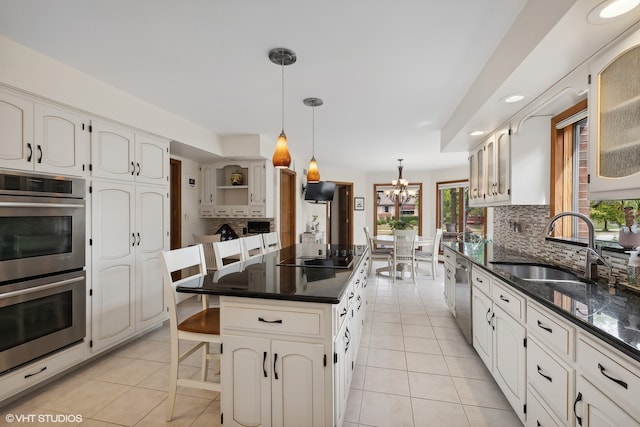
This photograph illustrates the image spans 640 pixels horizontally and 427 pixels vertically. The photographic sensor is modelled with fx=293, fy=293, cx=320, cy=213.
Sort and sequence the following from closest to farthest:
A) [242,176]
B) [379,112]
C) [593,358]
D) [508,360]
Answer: [593,358], [508,360], [379,112], [242,176]

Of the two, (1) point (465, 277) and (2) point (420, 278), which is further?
(2) point (420, 278)

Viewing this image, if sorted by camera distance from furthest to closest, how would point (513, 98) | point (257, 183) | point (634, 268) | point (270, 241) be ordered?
point (257, 183), point (270, 241), point (513, 98), point (634, 268)

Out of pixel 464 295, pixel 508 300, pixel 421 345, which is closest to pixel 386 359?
pixel 421 345

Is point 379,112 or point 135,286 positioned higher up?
point 379,112

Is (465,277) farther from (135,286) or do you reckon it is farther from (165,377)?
(135,286)

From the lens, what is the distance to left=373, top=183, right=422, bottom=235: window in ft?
24.9

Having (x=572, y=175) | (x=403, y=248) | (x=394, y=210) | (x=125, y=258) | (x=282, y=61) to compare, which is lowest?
(x=403, y=248)

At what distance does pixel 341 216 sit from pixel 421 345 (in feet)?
18.6

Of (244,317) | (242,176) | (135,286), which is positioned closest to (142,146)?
(135,286)

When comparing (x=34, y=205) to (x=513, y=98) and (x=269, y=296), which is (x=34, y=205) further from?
(x=513, y=98)

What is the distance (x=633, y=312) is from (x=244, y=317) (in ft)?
5.63

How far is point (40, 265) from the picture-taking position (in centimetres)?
209

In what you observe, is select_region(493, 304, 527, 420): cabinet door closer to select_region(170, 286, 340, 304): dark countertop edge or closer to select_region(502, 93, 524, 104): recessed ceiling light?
select_region(170, 286, 340, 304): dark countertop edge

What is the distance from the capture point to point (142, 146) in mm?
2979
